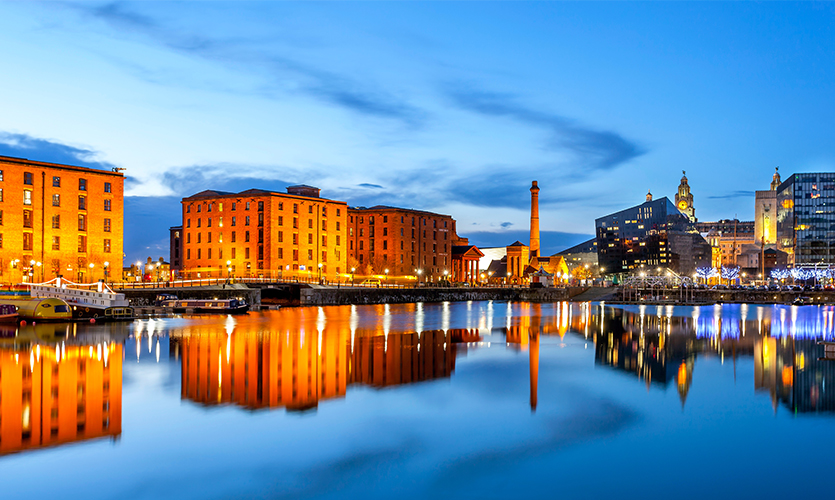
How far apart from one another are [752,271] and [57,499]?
8478 inches

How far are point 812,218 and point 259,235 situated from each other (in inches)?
4900

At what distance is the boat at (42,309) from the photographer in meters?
47.5

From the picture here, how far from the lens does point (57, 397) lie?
20.3 meters

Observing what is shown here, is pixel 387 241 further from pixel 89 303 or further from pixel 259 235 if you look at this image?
pixel 89 303

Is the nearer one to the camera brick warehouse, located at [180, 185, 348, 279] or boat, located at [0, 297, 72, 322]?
boat, located at [0, 297, 72, 322]

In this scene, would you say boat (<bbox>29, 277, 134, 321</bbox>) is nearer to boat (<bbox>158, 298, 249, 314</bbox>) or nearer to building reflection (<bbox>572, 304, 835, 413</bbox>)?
boat (<bbox>158, 298, 249, 314</bbox>)

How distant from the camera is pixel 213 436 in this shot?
16.3 meters

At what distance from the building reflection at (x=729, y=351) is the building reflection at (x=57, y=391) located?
60.9 ft

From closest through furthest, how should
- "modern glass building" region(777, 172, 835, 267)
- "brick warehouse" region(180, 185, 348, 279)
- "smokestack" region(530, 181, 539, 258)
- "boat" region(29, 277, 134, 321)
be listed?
"boat" region(29, 277, 134, 321)
"brick warehouse" region(180, 185, 348, 279)
"modern glass building" region(777, 172, 835, 267)
"smokestack" region(530, 181, 539, 258)

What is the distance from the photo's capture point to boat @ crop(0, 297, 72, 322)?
47.5 m

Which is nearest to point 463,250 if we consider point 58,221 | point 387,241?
point 387,241

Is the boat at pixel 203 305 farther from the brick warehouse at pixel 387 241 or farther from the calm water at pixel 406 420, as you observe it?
the brick warehouse at pixel 387 241

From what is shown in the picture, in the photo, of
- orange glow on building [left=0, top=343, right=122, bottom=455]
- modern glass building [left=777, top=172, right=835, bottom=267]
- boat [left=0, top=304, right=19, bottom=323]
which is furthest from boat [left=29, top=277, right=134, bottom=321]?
modern glass building [left=777, top=172, right=835, bottom=267]

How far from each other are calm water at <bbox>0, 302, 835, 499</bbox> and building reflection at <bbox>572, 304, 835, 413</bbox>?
0.72 ft
